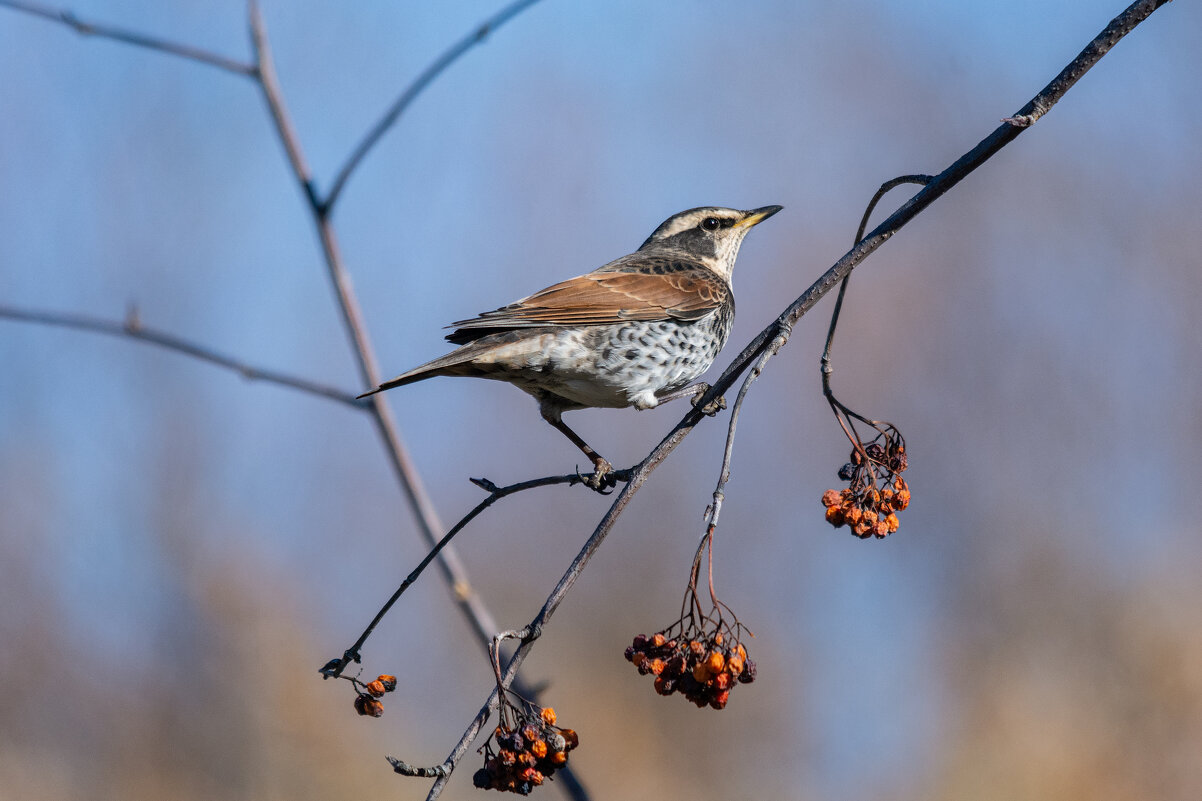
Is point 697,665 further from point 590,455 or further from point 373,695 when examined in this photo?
point 590,455

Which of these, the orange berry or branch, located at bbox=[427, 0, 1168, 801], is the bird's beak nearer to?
Result: branch, located at bbox=[427, 0, 1168, 801]

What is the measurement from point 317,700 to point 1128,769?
6.59 meters

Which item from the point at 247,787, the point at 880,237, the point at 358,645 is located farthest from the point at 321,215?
the point at 247,787

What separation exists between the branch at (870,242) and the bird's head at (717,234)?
10.00 ft

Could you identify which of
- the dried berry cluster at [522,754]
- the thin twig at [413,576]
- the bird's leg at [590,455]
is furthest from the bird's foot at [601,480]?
the dried berry cluster at [522,754]

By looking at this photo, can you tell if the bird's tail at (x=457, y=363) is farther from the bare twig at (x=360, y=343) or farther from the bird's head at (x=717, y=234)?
the bird's head at (x=717, y=234)

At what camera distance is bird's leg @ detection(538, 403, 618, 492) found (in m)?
3.75

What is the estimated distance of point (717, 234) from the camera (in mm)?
5562

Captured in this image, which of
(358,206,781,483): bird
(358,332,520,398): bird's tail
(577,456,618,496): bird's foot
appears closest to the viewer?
(358,332,520,398): bird's tail

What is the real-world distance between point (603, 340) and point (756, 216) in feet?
5.22

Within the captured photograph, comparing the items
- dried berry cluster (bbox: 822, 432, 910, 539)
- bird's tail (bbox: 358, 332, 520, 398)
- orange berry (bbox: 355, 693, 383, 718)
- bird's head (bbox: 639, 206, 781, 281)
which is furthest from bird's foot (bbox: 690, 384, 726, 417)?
bird's head (bbox: 639, 206, 781, 281)

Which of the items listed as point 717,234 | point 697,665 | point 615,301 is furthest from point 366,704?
point 717,234

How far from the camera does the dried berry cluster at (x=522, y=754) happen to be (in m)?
2.21

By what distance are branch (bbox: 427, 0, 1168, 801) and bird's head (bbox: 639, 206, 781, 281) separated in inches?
120
